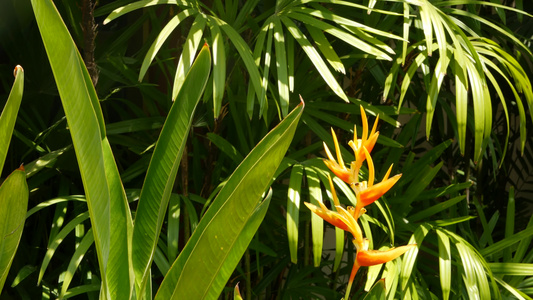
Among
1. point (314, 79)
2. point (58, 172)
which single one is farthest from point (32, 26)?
point (314, 79)

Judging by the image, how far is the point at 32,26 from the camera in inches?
54.2

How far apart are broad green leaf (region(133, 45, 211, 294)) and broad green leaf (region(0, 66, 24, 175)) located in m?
0.13

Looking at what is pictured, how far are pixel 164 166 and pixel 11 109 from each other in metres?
0.15

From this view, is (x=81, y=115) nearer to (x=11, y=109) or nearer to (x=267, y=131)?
(x=11, y=109)

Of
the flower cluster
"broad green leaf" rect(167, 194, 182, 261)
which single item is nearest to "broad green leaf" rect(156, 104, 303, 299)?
the flower cluster

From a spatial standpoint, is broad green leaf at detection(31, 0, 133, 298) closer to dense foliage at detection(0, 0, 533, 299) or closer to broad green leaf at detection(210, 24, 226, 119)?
dense foliage at detection(0, 0, 533, 299)

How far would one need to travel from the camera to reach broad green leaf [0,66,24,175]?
452mm

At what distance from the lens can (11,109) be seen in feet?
1.52

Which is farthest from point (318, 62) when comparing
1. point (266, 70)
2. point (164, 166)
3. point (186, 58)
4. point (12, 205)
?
point (12, 205)

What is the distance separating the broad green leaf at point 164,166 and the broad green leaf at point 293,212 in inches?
14.7

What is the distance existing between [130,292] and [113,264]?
0.10ft

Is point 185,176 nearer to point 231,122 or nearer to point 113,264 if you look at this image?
point 231,122

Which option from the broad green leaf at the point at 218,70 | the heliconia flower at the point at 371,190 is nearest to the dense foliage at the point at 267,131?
the broad green leaf at the point at 218,70

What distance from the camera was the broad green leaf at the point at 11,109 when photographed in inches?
17.8
